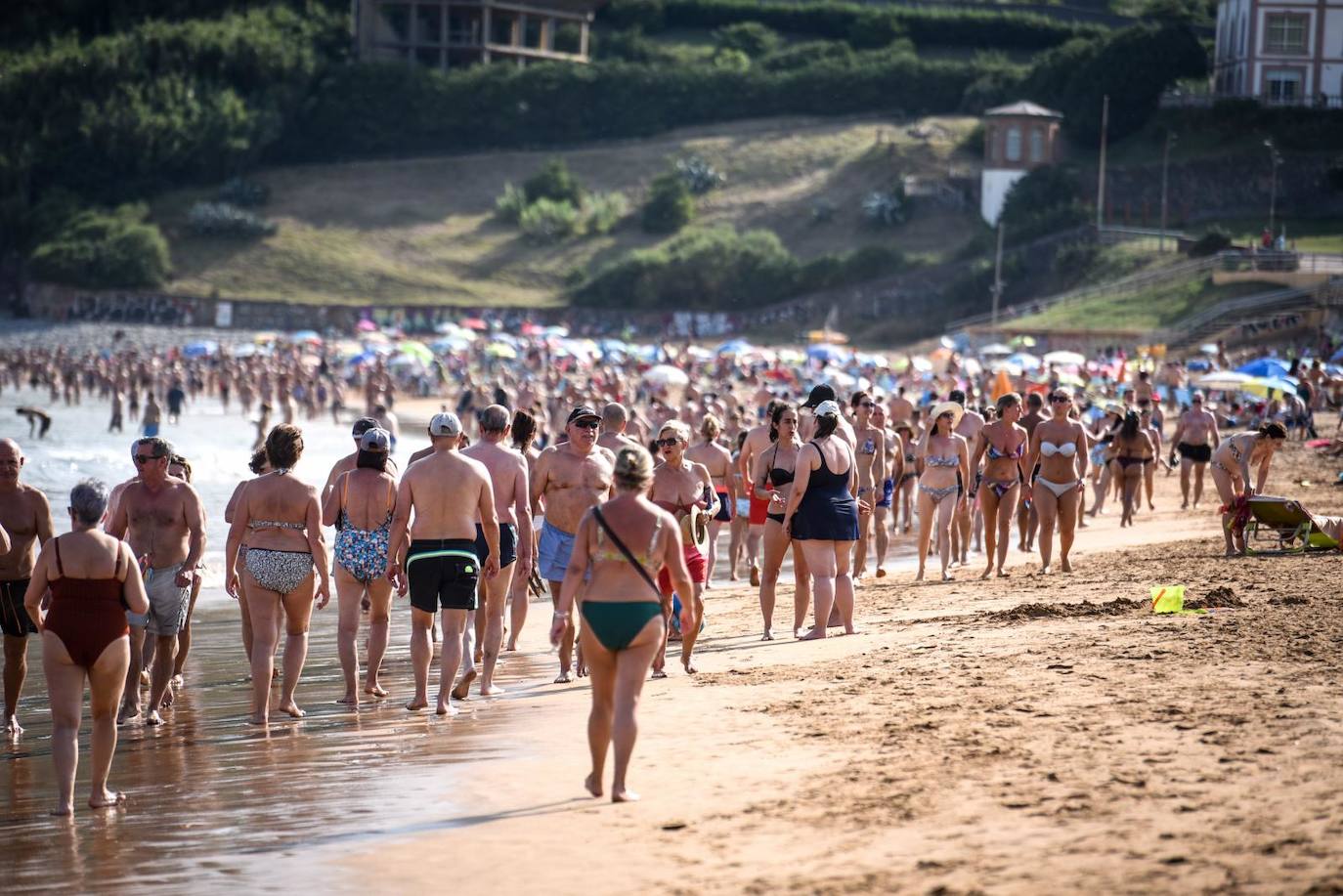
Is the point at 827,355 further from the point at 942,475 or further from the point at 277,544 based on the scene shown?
the point at 277,544

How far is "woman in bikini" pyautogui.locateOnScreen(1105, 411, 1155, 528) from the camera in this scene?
16141 millimetres

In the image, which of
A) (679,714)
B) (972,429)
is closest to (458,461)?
(679,714)

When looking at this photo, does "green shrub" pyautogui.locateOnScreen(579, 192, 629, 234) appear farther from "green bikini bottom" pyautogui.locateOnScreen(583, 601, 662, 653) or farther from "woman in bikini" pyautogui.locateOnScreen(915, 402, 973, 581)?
"green bikini bottom" pyautogui.locateOnScreen(583, 601, 662, 653)

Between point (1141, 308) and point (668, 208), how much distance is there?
24.3m

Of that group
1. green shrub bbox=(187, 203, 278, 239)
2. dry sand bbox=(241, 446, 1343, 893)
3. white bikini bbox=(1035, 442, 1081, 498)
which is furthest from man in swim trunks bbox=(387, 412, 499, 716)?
green shrub bbox=(187, 203, 278, 239)

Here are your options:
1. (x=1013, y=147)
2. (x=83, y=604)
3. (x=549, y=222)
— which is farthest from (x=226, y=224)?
(x=83, y=604)

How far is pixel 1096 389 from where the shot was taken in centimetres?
3266

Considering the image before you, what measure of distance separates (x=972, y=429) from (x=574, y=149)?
199ft

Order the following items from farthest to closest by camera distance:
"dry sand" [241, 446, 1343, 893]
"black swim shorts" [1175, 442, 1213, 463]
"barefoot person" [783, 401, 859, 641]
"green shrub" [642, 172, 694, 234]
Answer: "green shrub" [642, 172, 694, 234] < "black swim shorts" [1175, 442, 1213, 463] < "barefoot person" [783, 401, 859, 641] < "dry sand" [241, 446, 1343, 893]

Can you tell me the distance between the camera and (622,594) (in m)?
5.97

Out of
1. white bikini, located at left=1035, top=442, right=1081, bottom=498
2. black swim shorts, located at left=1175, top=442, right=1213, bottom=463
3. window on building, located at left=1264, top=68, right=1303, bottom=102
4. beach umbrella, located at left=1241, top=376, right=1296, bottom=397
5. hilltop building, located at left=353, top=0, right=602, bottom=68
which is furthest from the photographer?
hilltop building, located at left=353, top=0, right=602, bottom=68

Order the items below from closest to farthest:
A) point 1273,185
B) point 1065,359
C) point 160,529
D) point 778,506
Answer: point 160,529 < point 778,506 < point 1065,359 < point 1273,185

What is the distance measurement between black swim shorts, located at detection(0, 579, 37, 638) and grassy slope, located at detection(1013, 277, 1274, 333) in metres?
37.3

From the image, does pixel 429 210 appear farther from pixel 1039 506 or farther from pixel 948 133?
pixel 1039 506
